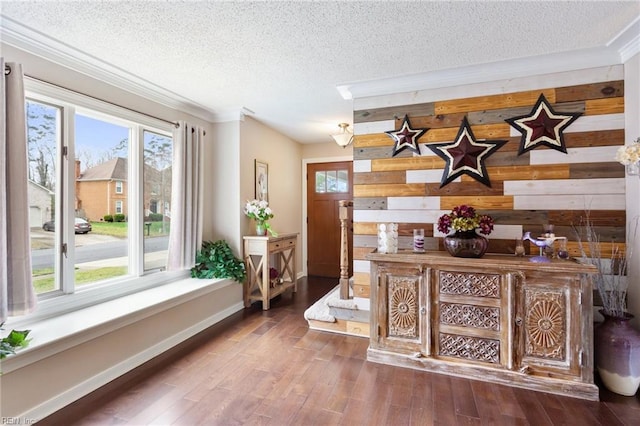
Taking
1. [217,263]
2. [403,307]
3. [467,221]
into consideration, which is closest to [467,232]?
[467,221]

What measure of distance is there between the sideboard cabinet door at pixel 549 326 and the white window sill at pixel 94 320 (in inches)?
117

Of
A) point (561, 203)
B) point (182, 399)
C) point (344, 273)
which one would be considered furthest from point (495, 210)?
point (182, 399)

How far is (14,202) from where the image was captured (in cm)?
196

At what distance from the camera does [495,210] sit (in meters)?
2.65

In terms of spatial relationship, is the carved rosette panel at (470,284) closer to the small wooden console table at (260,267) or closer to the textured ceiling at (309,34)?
the textured ceiling at (309,34)

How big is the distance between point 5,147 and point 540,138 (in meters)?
3.99

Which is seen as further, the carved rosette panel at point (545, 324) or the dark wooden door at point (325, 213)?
the dark wooden door at point (325, 213)

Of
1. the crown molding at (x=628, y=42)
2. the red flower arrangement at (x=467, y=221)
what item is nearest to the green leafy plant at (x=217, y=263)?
the red flower arrangement at (x=467, y=221)

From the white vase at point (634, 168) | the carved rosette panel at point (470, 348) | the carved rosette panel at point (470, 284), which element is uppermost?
the white vase at point (634, 168)

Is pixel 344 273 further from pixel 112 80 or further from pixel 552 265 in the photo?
pixel 112 80

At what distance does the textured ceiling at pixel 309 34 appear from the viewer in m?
1.82

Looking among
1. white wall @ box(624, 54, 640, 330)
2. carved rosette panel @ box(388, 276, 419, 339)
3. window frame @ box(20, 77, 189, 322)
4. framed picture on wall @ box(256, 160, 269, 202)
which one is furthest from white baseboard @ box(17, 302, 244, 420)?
white wall @ box(624, 54, 640, 330)

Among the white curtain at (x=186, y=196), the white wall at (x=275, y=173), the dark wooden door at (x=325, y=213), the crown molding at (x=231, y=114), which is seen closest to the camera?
the white curtain at (x=186, y=196)

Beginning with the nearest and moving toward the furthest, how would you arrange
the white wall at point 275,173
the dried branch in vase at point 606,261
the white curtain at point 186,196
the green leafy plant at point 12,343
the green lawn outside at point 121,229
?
the green leafy plant at point 12,343
the dried branch in vase at point 606,261
the green lawn outside at point 121,229
the white curtain at point 186,196
the white wall at point 275,173
